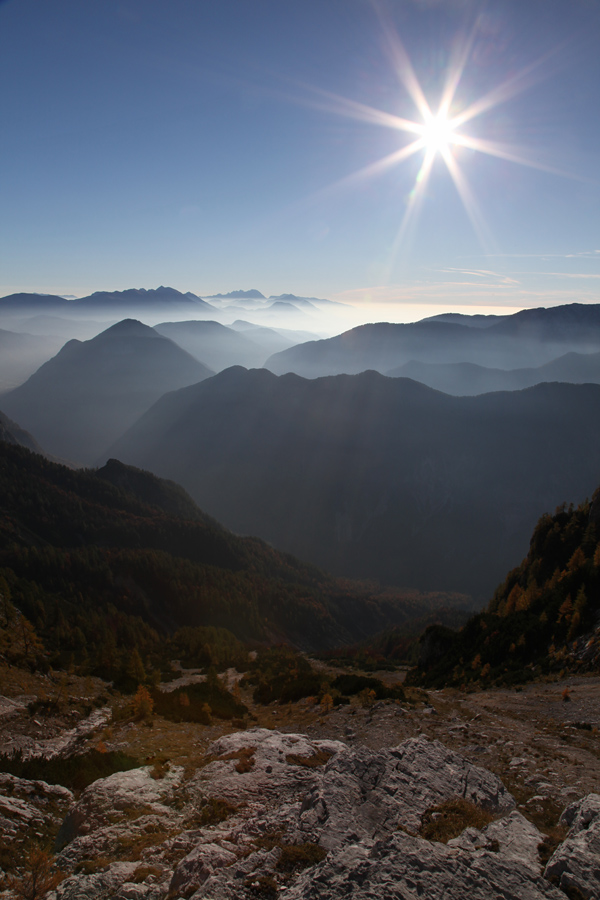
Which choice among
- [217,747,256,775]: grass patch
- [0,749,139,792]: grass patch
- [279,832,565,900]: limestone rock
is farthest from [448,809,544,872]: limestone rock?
[0,749,139,792]: grass patch

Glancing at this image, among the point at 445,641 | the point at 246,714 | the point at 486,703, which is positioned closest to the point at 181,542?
the point at 445,641

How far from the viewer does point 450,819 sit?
13922 millimetres

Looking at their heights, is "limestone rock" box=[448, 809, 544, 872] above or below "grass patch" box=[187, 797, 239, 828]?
above

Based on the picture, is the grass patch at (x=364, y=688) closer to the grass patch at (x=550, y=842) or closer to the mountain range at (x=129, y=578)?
the grass patch at (x=550, y=842)

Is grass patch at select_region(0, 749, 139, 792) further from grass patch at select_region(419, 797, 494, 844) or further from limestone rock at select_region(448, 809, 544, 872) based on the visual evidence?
limestone rock at select_region(448, 809, 544, 872)

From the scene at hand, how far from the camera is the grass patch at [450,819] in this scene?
43.4ft

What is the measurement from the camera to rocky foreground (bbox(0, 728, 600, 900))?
1047 centimetres

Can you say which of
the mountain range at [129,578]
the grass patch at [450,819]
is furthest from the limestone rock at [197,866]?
the mountain range at [129,578]

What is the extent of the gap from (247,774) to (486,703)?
22.7m

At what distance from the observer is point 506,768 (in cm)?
2016

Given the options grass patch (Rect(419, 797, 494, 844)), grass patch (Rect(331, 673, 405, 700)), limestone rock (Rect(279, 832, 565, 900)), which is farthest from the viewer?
grass patch (Rect(331, 673, 405, 700))

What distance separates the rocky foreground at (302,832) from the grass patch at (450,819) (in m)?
0.11

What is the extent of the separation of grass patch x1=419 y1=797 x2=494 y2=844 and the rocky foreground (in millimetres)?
109

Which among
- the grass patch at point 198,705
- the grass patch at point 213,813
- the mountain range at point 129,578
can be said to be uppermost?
the grass patch at point 213,813
